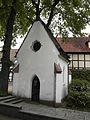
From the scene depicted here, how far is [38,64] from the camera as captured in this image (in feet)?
54.9

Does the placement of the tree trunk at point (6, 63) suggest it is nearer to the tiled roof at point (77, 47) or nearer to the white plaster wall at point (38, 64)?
the white plaster wall at point (38, 64)

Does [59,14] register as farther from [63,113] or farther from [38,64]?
[63,113]

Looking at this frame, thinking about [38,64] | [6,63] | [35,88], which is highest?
[6,63]

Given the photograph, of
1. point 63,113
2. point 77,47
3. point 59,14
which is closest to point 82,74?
point 77,47

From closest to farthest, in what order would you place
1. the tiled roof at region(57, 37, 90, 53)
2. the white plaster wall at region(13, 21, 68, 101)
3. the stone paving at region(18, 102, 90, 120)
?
the stone paving at region(18, 102, 90, 120)
the white plaster wall at region(13, 21, 68, 101)
the tiled roof at region(57, 37, 90, 53)

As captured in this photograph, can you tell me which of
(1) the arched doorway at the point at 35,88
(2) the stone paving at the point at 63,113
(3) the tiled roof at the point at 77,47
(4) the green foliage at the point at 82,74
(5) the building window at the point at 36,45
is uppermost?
(3) the tiled roof at the point at 77,47

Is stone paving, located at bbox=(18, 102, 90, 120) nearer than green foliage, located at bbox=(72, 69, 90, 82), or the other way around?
stone paving, located at bbox=(18, 102, 90, 120)

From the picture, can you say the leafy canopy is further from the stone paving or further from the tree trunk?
the stone paving

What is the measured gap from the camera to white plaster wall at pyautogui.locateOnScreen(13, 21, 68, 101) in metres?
16.1

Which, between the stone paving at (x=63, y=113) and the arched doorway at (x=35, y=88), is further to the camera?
the arched doorway at (x=35, y=88)

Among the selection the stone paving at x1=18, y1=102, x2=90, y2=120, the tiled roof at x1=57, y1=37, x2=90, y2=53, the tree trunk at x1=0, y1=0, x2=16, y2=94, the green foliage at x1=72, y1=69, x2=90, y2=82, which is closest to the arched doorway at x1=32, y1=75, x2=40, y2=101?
the tree trunk at x1=0, y1=0, x2=16, y2=94

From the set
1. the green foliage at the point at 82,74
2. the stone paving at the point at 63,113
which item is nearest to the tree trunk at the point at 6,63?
the stone paving at the point at 63,113

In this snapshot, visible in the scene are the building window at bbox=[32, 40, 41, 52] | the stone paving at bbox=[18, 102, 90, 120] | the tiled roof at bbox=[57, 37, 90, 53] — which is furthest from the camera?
the tiled roof at bbox=[57, 37, 90, 53]

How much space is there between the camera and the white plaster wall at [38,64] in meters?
16.1
